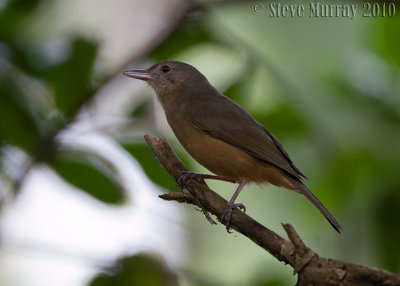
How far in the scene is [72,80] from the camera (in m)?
3.98

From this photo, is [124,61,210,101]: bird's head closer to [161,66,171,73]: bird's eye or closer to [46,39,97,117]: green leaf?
[161,66,171,73]: bird's eye

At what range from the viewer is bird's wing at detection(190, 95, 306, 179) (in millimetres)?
4391

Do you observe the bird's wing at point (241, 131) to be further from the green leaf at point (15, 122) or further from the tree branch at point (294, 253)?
the green leaf at point (15, 122)

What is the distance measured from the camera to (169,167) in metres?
3.97

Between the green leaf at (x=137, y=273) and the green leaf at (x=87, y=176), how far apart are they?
0.46 m

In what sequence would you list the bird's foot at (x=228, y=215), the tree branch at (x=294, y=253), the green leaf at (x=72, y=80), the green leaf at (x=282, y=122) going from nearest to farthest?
the tree branch at (x=294, y=253), the bird's foot at (x=228, y=215), the green leaf at (x=72, y=80), the green leaf at (x=282, y=122)

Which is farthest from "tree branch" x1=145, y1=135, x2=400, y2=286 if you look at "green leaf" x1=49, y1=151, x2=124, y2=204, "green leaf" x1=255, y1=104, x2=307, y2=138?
"green leaf" x1=255, y1=104, x2=307, y2=138

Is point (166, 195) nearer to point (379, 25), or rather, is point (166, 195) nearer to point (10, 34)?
point (10, 34)

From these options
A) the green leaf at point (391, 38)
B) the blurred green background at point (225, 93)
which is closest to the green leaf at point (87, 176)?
the blurred green background at point (225, 93)

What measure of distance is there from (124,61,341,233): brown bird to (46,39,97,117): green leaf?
2.94 feet

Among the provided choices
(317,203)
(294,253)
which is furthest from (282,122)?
(294,253)

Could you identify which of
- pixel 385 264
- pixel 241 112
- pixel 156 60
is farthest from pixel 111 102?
pixel 385 264

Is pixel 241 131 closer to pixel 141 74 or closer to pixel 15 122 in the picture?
pixel 141 74

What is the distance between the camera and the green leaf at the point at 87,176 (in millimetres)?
3707
